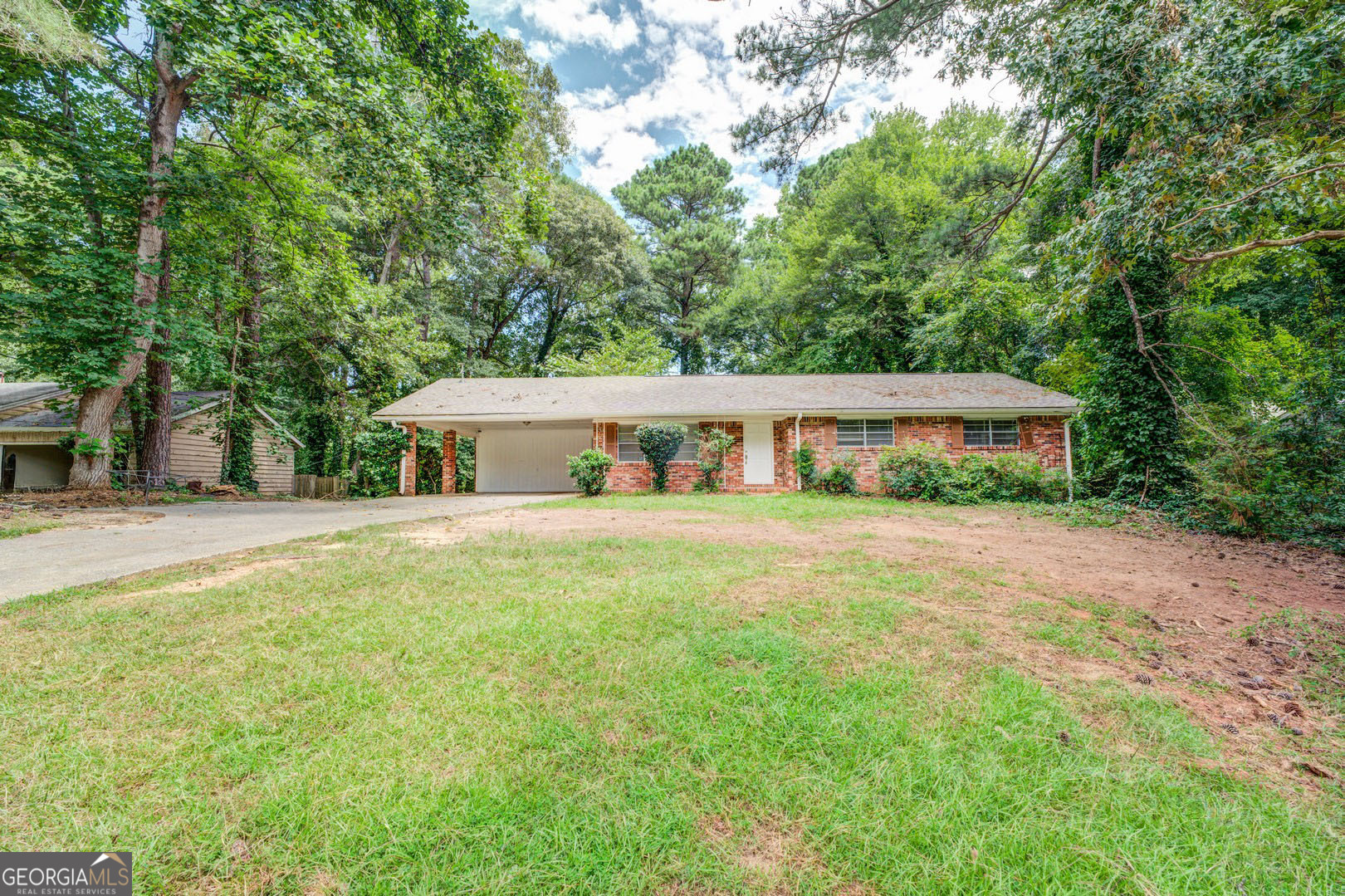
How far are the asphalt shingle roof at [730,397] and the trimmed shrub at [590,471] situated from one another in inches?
64.2

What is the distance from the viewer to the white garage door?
54.5 feet

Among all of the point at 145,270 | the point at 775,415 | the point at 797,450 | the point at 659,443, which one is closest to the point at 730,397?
the point at 775,415

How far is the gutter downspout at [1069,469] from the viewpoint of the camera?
35.1ft

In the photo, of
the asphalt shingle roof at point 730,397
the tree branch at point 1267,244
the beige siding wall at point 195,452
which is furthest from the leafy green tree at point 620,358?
the tree branch at point 1267,244

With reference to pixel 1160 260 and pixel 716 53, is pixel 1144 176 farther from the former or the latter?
pixel 716 53

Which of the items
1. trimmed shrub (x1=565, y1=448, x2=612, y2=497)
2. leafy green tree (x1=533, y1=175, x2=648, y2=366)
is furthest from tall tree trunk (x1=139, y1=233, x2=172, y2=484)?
leafy green tree (x1=533, y1=175, x2=648, y2=366)

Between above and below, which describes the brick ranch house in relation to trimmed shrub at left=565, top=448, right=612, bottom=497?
above

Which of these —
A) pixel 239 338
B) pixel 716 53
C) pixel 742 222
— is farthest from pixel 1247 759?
pixel 742 222

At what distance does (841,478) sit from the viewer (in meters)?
12.2

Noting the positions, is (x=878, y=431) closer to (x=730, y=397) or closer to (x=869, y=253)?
(x=730, y=397)

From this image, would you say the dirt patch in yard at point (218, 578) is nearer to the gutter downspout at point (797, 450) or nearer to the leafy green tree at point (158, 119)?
the leafy green tree at point (158, 119)

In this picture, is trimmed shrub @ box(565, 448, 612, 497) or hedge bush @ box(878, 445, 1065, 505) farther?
trimmed shrub @ box(565, 448, 612, 497)

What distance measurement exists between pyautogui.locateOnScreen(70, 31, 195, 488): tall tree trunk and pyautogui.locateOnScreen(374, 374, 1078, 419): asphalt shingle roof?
527cm

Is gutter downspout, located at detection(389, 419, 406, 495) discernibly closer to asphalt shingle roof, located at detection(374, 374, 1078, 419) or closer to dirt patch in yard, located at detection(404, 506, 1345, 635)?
asphalt shingle roof, located at detection(374, 374, 1078, 419)
